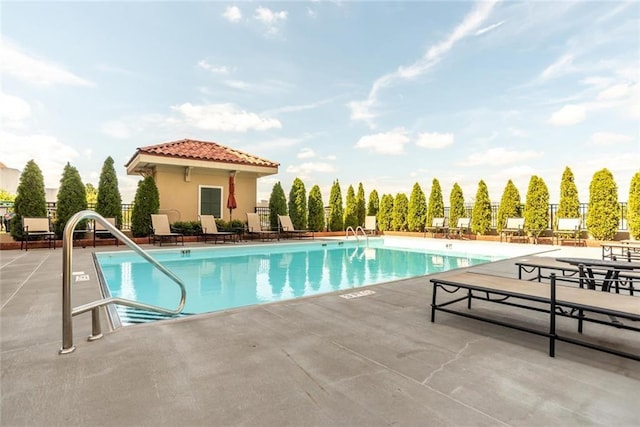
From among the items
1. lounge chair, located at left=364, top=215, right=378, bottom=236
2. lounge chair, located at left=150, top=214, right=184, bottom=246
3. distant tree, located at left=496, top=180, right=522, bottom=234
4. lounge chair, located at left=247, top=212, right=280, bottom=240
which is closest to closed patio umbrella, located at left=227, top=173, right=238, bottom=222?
lounge chair, located at left=247, top=212, right=280, bottom=240

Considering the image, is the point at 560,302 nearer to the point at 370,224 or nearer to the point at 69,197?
the point at 69,197

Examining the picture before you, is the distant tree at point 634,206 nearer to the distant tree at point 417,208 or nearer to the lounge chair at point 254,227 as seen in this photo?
the distant tree at point 417,208

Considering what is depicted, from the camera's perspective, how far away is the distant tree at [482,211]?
14.6 meters

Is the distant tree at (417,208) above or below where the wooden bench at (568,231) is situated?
above

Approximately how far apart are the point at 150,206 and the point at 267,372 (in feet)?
38.4

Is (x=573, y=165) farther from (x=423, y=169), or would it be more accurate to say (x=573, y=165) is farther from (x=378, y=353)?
(x=378, y=353)

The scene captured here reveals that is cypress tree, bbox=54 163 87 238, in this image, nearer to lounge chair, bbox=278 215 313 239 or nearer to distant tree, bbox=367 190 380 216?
lounge chair, bbox=278 215 313 239

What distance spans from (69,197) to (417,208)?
48.4ft

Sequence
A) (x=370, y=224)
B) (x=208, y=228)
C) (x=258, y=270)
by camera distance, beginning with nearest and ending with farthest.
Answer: (x=258, y=270) → (x=208, y=228) → (x=370, y=224)

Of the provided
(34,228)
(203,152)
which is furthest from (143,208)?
A: (203,152)

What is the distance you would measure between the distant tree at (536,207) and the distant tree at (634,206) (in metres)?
2.47

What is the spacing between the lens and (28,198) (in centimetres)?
1022

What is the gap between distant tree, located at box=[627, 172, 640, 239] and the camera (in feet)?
35.5

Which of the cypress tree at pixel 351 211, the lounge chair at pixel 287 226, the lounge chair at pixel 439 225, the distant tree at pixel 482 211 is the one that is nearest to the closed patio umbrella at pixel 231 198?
the lounge chair at pixel 287 226
